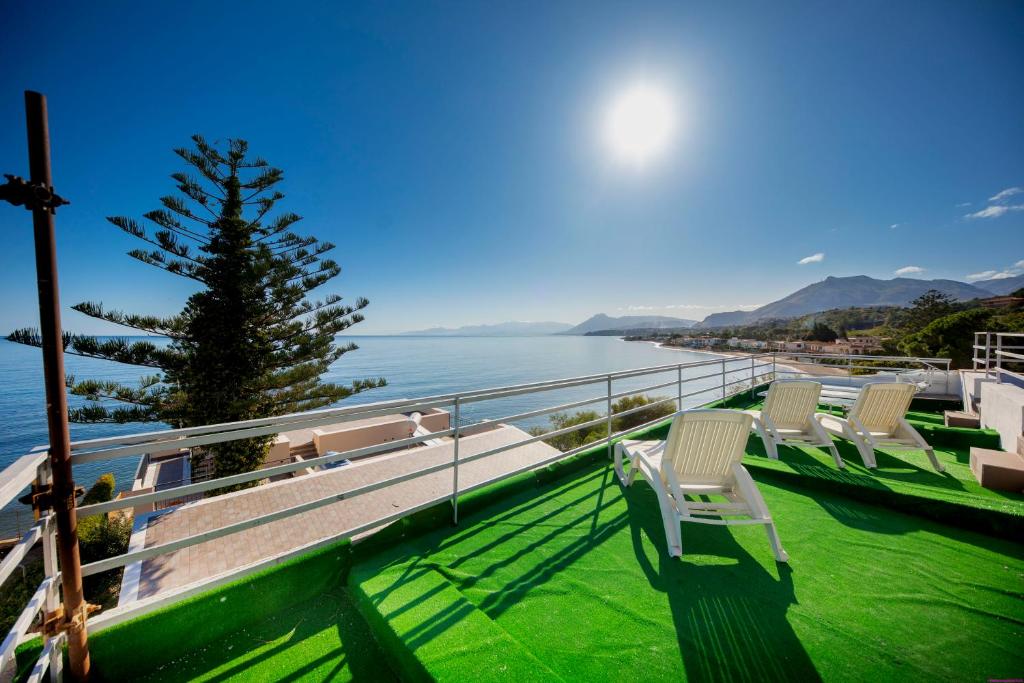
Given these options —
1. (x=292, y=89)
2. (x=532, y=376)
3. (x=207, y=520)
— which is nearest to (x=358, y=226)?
→ (x=292, y=89)

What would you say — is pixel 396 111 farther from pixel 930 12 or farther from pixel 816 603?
pixel 816 603

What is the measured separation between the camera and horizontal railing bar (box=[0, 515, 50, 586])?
88 centimetres

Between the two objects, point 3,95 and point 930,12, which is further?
point 3,95

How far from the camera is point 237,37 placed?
25.6 feet

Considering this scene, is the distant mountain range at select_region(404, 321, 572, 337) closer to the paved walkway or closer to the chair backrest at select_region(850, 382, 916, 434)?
the paved walkway

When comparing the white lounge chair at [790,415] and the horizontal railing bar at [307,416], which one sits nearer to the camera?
the horizontal railing bar at [307,416]

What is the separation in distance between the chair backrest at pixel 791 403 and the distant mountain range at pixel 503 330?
15197 cm

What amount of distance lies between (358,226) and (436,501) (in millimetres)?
18402

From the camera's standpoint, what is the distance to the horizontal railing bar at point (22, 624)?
81 centimetres

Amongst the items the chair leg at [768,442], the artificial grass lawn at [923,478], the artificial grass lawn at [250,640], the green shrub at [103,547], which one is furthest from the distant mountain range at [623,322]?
the artificial grass lawn at [250,640]

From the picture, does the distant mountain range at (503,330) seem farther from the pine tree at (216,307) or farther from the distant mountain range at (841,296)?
the pine tree at (216,307)

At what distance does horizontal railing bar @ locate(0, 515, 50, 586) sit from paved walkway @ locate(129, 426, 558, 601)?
2307 mm

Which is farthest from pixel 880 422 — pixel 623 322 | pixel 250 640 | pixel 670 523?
pixel 623 322

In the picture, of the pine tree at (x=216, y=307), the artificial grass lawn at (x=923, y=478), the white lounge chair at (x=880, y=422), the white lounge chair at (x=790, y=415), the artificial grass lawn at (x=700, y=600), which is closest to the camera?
the artificial grass lawn at (x=700, y=600)
